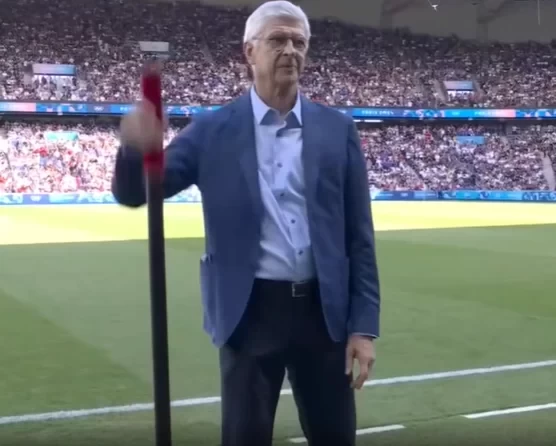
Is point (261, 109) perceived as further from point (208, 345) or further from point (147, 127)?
point (208, 345)

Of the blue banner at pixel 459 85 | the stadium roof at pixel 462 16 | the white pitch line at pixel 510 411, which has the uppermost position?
the stadium roof at pixel 462 16

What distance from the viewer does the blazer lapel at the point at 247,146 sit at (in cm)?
312

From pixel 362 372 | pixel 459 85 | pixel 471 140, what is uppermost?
pixel 459 85

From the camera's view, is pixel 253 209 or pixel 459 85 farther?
pixel 459 85

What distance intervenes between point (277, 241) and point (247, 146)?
0.37 m

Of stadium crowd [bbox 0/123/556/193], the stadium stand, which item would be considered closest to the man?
stadium crowd [bbox 0/123/556/193]

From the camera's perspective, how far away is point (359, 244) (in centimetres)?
327

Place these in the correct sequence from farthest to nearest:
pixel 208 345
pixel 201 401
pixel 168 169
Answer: pixel 208 345
pixel 201 401
pixel 168 169

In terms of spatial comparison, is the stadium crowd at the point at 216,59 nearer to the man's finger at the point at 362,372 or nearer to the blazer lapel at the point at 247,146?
the blazer lapel at the point at 247,146

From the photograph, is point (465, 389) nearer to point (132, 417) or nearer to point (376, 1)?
point (132, 417)

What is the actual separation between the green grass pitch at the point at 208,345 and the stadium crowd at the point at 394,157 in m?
21.3

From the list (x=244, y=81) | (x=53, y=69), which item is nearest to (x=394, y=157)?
(x=244, y=81)

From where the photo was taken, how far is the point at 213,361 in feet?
27.1

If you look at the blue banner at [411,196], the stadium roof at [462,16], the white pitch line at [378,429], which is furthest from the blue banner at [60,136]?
the white pitch line at [378,429]
